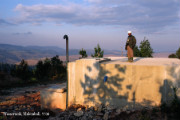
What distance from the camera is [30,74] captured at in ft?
76.7

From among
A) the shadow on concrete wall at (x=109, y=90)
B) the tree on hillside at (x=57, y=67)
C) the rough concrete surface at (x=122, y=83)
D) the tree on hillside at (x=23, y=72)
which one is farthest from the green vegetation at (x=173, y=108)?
the tree on hillside at (x=23, y=72)

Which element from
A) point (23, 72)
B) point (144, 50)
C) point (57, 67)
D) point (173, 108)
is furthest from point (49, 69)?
point (173, 108)

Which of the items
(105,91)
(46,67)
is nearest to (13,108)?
(105,91)

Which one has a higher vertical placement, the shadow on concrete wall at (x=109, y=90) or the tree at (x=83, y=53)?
the tree at (x=83, y=53)

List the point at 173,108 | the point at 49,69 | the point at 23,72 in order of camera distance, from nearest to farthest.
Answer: the point at 173,108 → the point at 23,72 → the point at 49,69

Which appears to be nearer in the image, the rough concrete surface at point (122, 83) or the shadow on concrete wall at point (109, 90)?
the rough concrete surface at point (122, 83)

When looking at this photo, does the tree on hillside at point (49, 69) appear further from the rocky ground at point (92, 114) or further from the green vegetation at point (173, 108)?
the green vegetation at point (173, 108)

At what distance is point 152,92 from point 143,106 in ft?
2.29

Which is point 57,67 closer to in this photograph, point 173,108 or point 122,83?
point 122,83

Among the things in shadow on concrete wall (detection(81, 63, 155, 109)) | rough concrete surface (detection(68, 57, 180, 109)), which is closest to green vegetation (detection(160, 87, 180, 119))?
rough concrete surface (detection(68, 57, 180, 109))

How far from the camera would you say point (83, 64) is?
320 inches

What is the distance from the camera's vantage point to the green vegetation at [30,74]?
21.5 meters

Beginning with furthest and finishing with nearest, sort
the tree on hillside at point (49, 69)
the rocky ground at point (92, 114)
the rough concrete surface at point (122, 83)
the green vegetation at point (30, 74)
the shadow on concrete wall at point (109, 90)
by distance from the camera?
the tree on hillside at point (49, 69) < the green vegetation at point (30, 74) < the shadow on concrete wall at point (109, 90) < the rough concrete surface at point (122, 83) < the rocky ground at point (92, 114)

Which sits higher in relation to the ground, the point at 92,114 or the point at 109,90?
the point at 109,90
